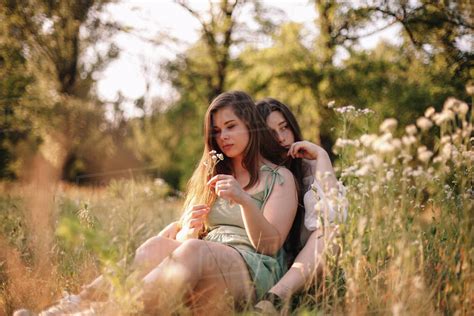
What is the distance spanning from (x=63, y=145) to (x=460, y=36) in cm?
965

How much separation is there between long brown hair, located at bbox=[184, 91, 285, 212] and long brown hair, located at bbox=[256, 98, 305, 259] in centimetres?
17

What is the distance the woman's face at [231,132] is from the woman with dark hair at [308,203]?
0.36 m

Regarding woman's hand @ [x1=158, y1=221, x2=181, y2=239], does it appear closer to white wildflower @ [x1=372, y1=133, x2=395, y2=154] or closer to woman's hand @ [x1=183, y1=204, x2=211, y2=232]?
woman's hand @ [x1=183, y1=204, x2=211, y2=232]

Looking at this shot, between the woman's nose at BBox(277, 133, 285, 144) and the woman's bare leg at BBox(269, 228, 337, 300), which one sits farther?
the woman's nose at BBox(277, 133, 285, 144)

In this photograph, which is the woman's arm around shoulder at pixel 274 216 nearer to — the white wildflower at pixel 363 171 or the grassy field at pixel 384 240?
the grassy field at pixel 384 240

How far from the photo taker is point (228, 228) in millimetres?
3162

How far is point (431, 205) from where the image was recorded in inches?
115

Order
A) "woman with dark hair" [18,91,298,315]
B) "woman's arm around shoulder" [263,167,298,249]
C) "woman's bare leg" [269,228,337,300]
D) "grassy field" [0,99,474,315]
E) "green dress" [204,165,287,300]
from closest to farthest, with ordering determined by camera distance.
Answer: "grassy field" [0,99,474,315] < "woman with dark hair" [18,91,298,315] < "woman's bare leg" [269,228,337,300] < "green dress" [204,165,287,300] < "woman's arm around shoulder" [263,167,298,249]

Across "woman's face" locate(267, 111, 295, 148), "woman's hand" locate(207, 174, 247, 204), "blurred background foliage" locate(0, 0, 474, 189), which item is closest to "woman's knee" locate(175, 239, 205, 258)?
"woman's hand" locate(207, 174, 247, 204)

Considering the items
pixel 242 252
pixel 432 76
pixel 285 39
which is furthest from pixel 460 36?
pixel 285 39

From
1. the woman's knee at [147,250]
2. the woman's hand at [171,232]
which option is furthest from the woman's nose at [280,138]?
the woman's knee at [147,250]

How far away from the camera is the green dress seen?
285 centimetres

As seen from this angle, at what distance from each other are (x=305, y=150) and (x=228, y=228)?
80 centimetres

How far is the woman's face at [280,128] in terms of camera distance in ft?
12.2
